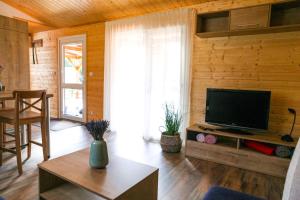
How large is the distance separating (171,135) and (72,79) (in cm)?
321

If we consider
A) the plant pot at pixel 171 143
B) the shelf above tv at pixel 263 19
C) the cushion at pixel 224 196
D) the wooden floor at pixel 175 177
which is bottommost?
the wooden floor at pixel 175 177

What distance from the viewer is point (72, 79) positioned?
532cm

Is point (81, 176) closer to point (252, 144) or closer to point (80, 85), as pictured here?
point (252, 144)

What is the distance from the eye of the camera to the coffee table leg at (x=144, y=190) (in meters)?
1.43

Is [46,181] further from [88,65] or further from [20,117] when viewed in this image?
[88,65]

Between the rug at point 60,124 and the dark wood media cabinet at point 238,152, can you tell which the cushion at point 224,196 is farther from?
the rug at point 60,124

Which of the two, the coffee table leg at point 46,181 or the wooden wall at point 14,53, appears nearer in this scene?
the coffee table leg at point 46,181

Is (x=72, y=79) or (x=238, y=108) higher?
(x=72, y=79)

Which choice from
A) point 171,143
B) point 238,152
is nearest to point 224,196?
point 238,152

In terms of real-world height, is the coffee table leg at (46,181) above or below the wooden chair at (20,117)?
below

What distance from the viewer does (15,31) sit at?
4.24 m

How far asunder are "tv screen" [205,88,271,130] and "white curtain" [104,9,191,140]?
520 mm

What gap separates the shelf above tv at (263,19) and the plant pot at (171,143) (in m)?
1.63

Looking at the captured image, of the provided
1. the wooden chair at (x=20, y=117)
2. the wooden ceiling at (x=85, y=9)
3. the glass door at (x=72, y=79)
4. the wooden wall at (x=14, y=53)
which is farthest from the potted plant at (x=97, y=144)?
the glass door at (x=72, y=79)
